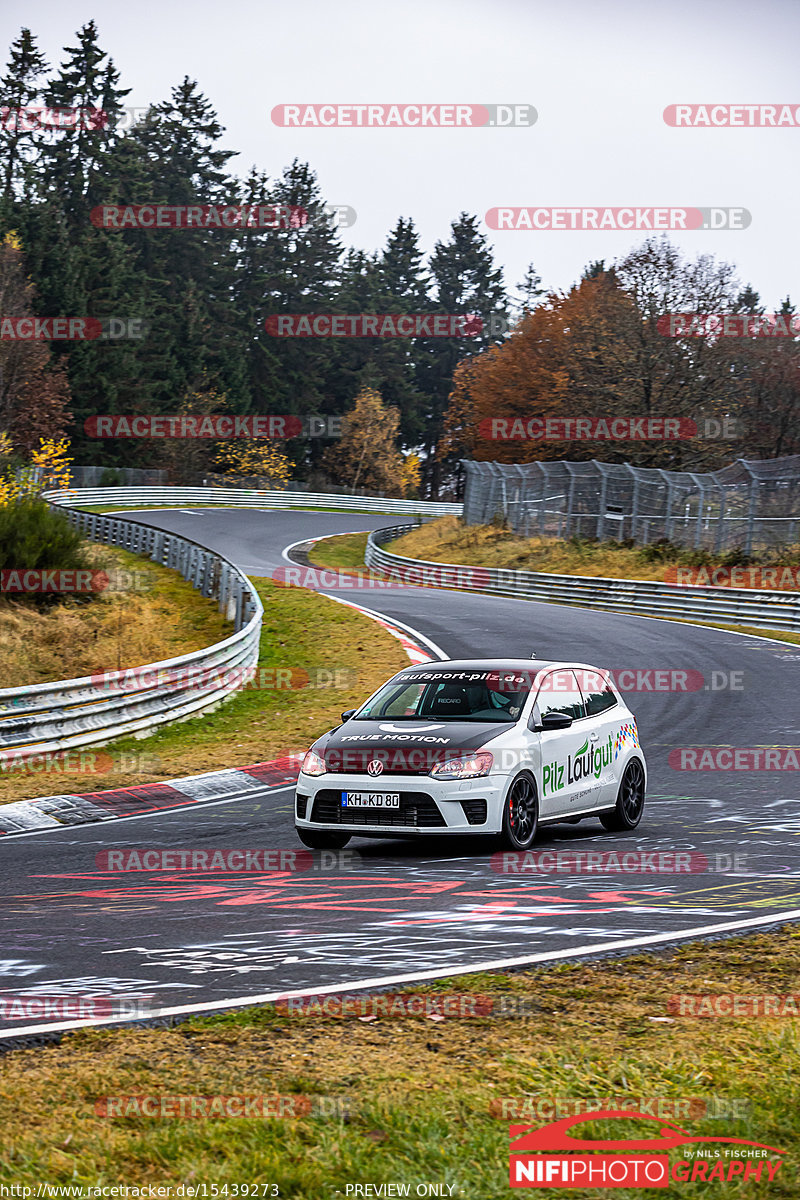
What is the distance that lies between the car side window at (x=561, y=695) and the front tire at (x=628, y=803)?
2.44ft

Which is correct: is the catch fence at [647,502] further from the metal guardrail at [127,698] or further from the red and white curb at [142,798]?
the red and white curb at [142,798]

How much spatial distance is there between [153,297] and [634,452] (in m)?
48.0

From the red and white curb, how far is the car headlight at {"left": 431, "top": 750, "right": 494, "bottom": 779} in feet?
13.9

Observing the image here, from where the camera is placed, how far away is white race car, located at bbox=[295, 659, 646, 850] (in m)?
10.3

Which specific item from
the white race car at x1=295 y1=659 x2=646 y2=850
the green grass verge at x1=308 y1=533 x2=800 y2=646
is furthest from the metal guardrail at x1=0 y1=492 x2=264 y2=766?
the green grass verge at x1=308 y1=533 x2=800 y2=646

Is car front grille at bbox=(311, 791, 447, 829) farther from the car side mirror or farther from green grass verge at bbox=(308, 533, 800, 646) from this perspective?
green grass verge at bbox=(308, 533, 800, 646)

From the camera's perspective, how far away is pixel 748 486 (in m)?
37.3

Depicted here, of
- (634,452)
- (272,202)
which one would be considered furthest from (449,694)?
(272,202)

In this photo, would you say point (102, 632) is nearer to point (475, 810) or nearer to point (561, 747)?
point (561, 747)

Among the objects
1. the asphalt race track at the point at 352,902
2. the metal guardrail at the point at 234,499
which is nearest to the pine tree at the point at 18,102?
the metal guardrail at the point at 234,499

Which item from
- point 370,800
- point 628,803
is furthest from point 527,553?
point 370,800

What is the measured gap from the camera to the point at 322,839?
10.9 meters

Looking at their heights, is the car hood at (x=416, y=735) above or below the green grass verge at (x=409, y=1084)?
above

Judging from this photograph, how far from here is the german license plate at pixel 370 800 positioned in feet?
34.0
